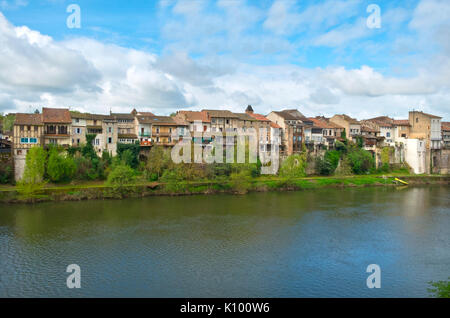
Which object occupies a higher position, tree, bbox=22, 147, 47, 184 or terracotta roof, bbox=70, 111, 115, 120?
terracotta roof, bbox=70, 111, 115, 120

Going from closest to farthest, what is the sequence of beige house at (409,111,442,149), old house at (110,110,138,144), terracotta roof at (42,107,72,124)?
terracotta roof at (42,107,72,124) < old house at (110,110,138,144) < beige house at (409,111,442,149)

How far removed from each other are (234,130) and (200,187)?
13257 mm

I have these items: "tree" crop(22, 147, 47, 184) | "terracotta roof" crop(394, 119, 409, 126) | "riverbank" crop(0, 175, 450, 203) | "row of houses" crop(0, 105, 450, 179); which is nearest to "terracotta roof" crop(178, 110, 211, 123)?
"row of houses" crop(0, 105, 450, 179)

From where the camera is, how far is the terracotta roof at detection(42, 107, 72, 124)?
4472cm

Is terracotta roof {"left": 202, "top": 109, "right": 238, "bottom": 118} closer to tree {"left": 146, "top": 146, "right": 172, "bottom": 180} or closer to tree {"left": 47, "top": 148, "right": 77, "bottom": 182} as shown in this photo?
tree {"left": 146, "top": 146, "right": 172, "bottom": 180}

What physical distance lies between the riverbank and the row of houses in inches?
225

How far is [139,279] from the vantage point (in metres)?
18.5

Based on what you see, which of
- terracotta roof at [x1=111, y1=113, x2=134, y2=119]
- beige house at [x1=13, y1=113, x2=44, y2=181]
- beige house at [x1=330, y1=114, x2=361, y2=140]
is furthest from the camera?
beige house at [x1=330, y1=114, x2=361, y2=140]

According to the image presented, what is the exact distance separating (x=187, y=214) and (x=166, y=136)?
20388 millimetres

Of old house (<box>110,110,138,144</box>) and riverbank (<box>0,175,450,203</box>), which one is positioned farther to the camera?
old house (<box>110,110,138,144</box>)

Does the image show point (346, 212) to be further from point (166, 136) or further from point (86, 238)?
point (166, 136)

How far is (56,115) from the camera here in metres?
45.8

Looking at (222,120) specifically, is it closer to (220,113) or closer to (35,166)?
(220,113)
